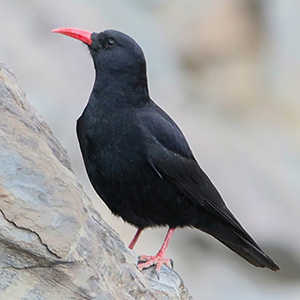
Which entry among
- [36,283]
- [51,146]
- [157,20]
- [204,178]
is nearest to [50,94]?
[157,20]

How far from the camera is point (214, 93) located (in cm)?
1454

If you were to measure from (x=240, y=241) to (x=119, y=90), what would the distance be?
5.69 feet

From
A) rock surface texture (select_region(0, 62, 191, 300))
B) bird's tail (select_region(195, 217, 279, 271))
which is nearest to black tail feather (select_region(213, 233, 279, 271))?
bird's tail (select_region(195, 217, 279, 271))

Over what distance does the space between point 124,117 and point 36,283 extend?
2020 mm

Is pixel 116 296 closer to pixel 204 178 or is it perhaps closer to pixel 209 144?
pixel 204 178

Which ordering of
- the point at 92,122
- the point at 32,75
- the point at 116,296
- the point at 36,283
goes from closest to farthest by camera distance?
the point at 36,283 → the point at 116,296 → the point at 92,122 → the point at 32,75

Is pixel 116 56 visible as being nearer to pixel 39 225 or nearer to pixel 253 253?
pixel 253 253

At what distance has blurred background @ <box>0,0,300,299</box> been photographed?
449 inches

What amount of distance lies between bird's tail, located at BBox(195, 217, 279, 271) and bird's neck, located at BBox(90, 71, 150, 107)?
1216 mm

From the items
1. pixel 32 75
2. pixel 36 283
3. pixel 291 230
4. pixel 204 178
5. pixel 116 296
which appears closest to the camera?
pixel 36 283

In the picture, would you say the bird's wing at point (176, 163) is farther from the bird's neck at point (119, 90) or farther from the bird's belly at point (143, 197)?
the bird's neck at point (119, 90)

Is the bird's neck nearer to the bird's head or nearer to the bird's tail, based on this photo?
the bird's head

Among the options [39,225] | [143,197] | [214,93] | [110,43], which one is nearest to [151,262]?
[143,197]

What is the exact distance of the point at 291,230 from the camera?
464 inches
